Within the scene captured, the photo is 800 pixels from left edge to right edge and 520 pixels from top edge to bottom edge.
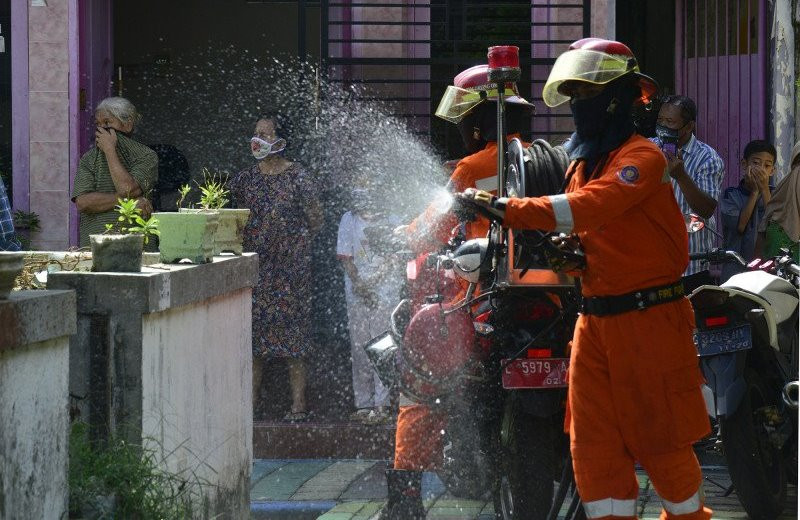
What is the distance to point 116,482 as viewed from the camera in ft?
16.0

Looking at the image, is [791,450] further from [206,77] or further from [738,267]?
[206,77]

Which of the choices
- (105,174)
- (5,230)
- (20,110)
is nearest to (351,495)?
(5,230)

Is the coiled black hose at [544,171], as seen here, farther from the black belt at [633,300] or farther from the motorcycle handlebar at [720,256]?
the motorcycle handlebar at [720,256]

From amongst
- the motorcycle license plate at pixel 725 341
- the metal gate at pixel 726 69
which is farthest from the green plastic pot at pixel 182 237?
the metal gate at pixel 726 69

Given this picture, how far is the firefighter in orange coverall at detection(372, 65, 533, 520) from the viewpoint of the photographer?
256 inches

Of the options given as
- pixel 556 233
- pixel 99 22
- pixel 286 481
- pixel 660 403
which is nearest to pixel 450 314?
pixel 556 233

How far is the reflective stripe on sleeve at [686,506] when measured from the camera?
5250mm

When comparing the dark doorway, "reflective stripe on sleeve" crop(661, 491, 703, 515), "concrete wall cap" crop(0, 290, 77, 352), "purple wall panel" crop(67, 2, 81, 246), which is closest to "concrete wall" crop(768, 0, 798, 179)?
the dark doorway

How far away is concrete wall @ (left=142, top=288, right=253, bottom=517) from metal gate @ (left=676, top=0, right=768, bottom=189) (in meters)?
5.54

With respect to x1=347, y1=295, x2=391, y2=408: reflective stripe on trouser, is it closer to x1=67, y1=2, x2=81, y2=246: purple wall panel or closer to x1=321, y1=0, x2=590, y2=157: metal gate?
x1=321, y1=0, x2=590, y2=157: metal gate

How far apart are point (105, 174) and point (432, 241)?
128 inches

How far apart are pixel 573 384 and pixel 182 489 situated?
144 centimetres

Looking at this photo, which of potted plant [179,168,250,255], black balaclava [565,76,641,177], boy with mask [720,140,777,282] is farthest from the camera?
boy with mask [720,140,777,282]

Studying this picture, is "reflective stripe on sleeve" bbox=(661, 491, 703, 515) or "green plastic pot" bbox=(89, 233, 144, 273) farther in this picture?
"green plastic pot" bbox=(89, 233, 144, 273)
